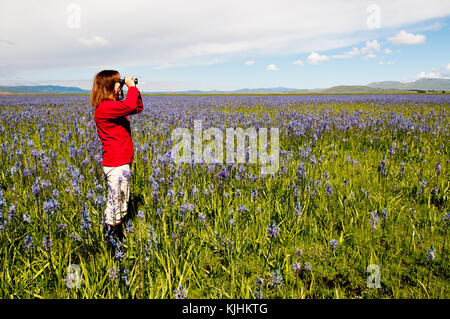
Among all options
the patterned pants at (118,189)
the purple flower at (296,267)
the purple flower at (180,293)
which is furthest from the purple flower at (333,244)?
the patterned pants at (118,189)

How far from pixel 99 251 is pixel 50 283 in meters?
0.47

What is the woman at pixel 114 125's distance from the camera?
279 centimetres

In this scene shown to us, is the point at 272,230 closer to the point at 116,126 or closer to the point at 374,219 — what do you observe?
the point at 374,219

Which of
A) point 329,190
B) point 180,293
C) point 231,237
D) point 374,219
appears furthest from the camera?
point 329,190

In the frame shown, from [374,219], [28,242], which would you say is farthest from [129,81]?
[374,219]

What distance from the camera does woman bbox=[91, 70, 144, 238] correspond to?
9.16 feet

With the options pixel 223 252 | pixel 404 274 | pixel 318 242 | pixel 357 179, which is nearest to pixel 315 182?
pixel 357 179

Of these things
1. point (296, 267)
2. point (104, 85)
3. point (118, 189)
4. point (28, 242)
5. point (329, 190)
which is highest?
point (104, 85)

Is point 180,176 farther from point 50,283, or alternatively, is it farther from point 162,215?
point 50,283

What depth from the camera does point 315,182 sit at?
3.82m

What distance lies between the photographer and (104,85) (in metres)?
2.87

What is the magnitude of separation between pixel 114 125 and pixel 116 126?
25mm

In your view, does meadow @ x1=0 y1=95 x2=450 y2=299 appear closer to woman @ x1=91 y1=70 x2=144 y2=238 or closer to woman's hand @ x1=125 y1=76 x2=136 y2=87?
woman @ x1=91 y1=70 x2=144 y2=238
